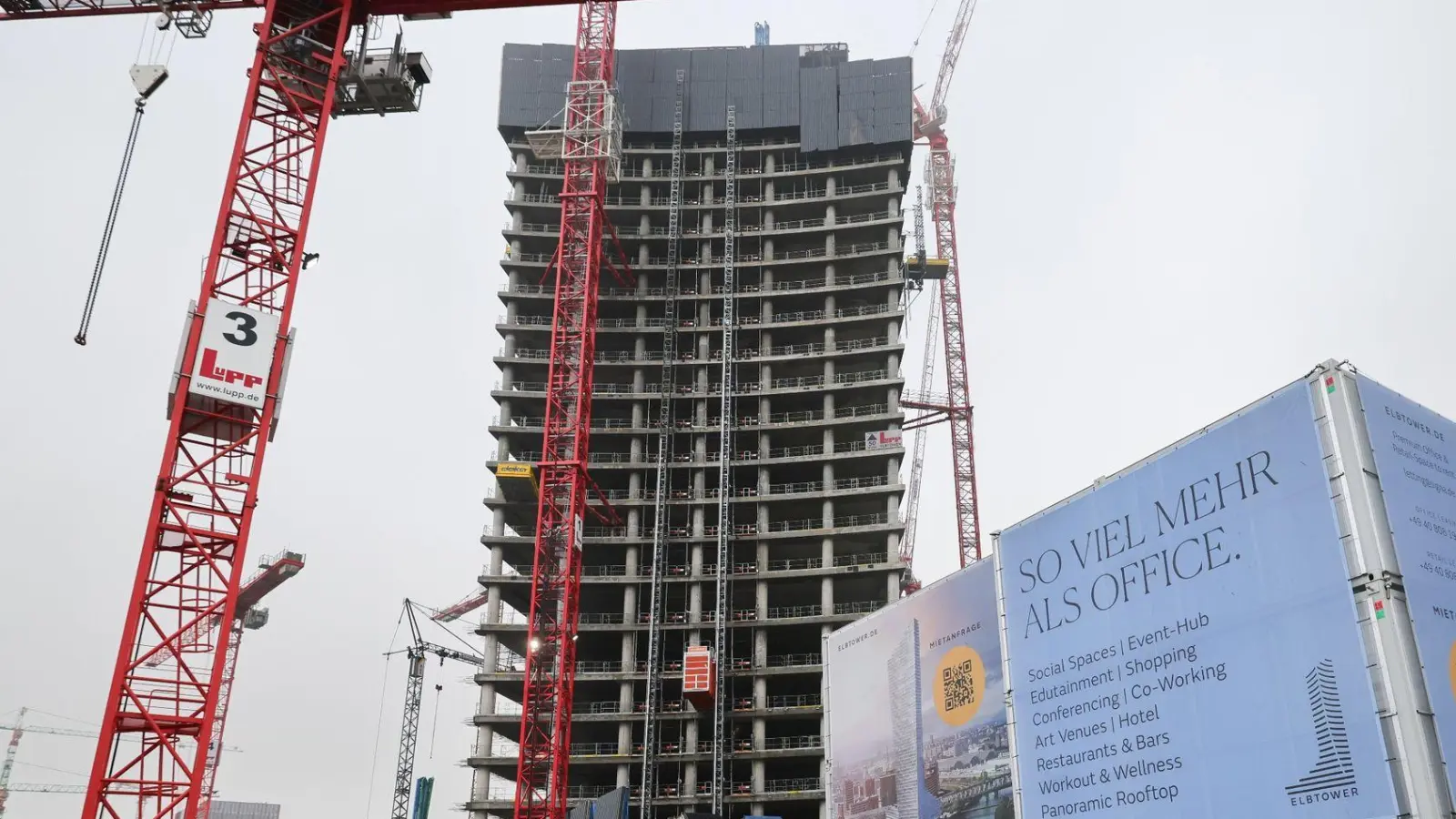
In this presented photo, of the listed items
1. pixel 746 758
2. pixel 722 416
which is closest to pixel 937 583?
pixel 746 758

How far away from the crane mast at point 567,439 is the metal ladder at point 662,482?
6.36 metres

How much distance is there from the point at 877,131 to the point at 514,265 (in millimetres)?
32481

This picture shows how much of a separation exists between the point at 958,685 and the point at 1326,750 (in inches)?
468

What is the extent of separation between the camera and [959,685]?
29.4 m

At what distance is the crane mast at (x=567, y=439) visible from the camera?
237 ft

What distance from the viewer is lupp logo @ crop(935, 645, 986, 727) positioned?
2870cm

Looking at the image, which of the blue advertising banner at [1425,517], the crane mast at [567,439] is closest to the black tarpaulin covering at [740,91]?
the crane mast at [567,439]

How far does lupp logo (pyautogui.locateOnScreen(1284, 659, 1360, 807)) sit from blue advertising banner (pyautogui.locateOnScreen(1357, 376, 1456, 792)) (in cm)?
130

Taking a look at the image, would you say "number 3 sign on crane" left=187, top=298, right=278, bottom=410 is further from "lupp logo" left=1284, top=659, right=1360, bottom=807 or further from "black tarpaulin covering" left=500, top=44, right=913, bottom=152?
"black tarpaulin covering" left=500, top=44, right=913, bottom=152

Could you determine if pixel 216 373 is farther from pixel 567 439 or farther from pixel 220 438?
pixel 567 439

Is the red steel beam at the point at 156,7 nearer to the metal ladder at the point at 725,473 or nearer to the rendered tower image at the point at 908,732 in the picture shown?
the rendered tower image at the point at 908,732

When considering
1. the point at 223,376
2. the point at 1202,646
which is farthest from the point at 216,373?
the point at 1202,646

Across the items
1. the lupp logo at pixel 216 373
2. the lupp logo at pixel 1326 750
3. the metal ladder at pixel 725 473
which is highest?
the metal ladder at pixel 725 473

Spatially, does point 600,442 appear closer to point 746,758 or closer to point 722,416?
point 722,416
